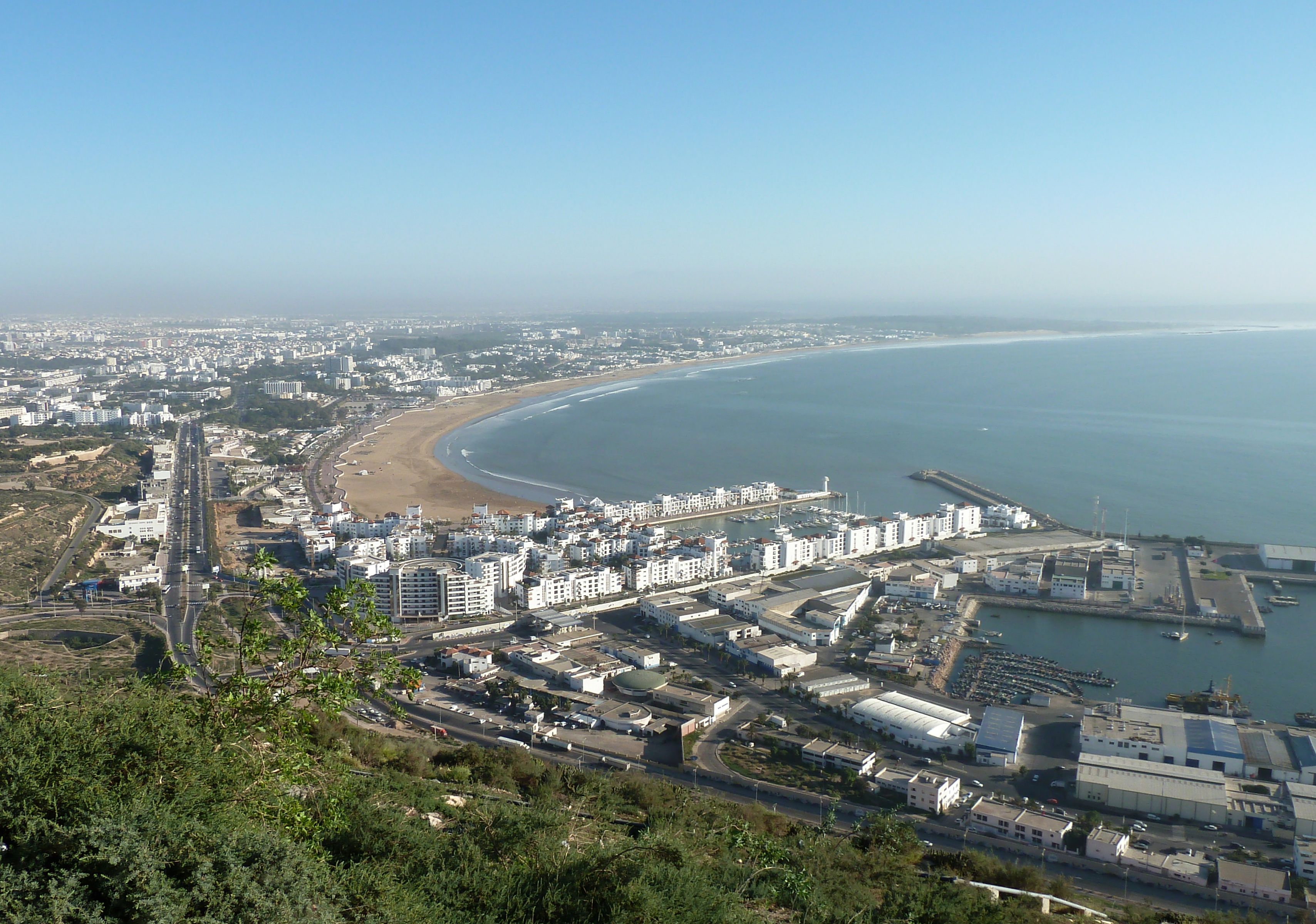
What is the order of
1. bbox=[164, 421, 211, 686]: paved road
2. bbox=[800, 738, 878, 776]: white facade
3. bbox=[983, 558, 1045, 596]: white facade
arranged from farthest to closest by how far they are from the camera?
bbox=[983, 558, 1045, 596]: white facade, bbox=[164, 421, 211, 686]: paved road, bbox=[800, 738, 878, 776]: white facade

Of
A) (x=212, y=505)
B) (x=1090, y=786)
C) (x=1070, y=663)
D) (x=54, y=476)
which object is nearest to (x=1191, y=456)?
(x=1070, y=663)

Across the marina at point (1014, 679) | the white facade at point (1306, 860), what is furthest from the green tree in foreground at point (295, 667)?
the marina at point (1014, 679)

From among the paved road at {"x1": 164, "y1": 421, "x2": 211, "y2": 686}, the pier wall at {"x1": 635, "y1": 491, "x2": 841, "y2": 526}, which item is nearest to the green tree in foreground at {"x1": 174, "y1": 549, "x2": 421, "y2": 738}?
the paved road at {"x1": 164, "y1": 421, "x2": 211, "y2": 686}

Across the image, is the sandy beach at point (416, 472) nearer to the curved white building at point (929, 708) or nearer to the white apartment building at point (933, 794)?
the curved white building at point (929, 708)

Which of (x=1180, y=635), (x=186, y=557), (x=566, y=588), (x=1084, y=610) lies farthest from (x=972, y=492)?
(x=186, y=557)

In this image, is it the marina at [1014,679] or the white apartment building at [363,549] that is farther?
Result: the white apartment building at [363,549]

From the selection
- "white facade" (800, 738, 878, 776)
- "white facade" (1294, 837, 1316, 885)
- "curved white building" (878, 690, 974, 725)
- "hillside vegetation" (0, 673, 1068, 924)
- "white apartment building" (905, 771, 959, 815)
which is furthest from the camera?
"curved white building" (878, 690, 974, 725)

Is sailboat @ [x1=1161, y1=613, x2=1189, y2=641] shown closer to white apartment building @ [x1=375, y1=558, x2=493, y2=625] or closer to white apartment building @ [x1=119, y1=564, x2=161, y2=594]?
white apartment building @ [x1=375, y1=558, x2=493, y2=625]
